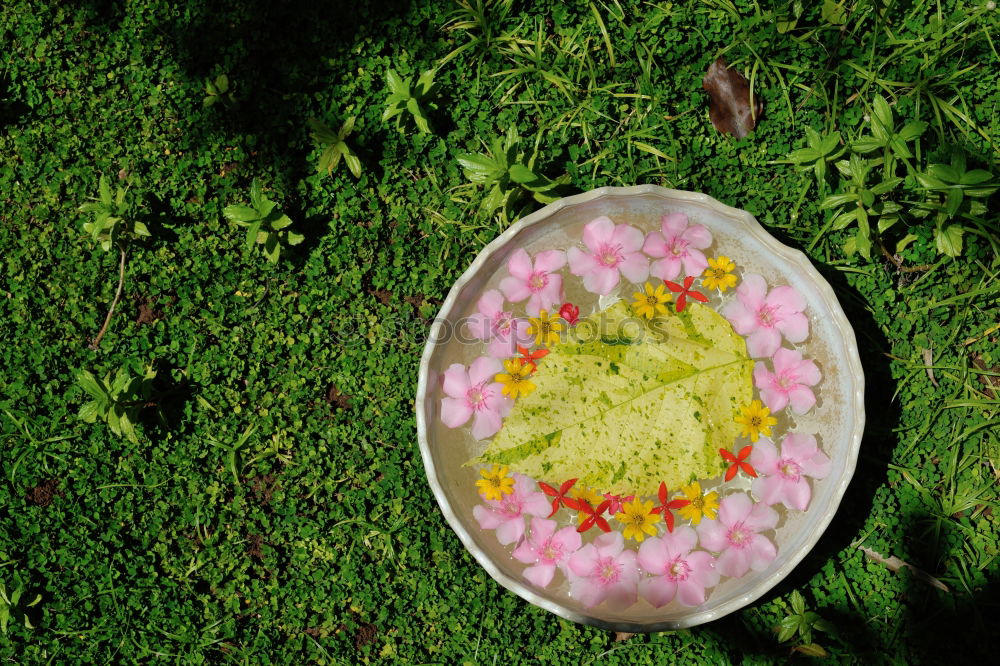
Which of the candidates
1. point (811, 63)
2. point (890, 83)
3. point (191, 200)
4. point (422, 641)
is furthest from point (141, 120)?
point (890, 83)

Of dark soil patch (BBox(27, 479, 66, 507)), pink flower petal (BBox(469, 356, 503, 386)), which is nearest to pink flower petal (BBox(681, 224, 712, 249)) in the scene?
pink flower petal (BBox(469, 356, 503, 386))

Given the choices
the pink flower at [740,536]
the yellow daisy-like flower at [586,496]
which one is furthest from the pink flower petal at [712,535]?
the yellow daisy-like flower at [586,496]

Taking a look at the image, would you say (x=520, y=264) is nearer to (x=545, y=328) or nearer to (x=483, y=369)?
(x=545, y=328)

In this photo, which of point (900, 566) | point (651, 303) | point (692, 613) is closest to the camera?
point (692, 613)

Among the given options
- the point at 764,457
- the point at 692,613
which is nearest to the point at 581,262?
the point at 764,457

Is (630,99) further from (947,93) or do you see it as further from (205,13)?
(205,13)

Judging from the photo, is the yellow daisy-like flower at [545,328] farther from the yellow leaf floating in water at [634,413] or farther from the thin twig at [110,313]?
the thin twig at [110,313]
